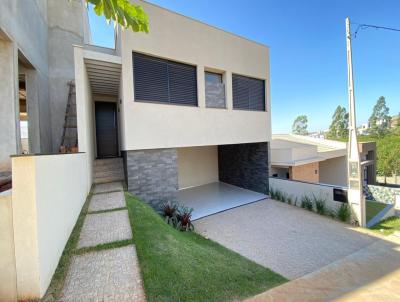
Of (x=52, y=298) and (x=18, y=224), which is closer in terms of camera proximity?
(x=18, y=224)

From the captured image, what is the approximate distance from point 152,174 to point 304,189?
7.28 meters

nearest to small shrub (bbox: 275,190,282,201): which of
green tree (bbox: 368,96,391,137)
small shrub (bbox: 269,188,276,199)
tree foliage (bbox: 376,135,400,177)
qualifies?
small shrub (bbox: 269,188,276,199)

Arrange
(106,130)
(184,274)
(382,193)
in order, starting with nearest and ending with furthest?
(184,274) < (106,130) < (382,193)

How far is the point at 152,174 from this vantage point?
752 centimetres

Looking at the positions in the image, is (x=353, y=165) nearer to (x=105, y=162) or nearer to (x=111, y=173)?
(x=111, y=173)

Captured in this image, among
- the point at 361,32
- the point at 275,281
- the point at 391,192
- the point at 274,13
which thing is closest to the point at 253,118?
the point at 361,32

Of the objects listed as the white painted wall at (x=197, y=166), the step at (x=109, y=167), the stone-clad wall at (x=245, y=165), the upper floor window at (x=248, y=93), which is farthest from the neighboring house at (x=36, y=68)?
the stone-clad wall at (x=245, y=165)

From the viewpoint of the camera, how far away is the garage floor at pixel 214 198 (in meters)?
8.88

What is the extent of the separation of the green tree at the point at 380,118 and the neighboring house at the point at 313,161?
3307 centimetres

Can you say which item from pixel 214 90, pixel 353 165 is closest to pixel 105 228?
pixel 214 90

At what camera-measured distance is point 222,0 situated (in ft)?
32.1

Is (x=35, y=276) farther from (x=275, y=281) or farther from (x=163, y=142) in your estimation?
(x=163, y=142)

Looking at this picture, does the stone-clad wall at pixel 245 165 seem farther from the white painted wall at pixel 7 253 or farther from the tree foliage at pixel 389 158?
the tree foliage at pixel 389 158

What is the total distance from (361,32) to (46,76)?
1375 cm
